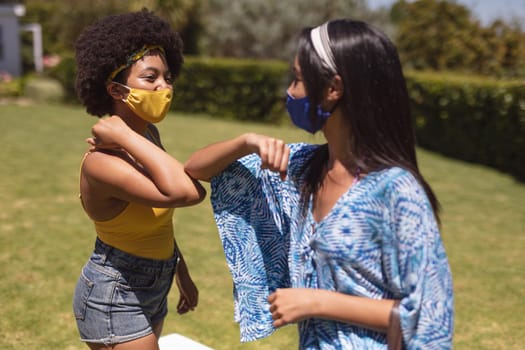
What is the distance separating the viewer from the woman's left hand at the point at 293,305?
1743 millimetres

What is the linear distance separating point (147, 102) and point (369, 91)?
3.03 ft

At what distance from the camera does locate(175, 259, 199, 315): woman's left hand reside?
109 inches

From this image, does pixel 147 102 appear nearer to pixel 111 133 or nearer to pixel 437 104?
pixel 111 133

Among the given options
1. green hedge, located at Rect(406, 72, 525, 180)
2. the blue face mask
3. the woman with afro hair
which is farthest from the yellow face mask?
green hedge, located at Rect(406, 72, 525, 180)

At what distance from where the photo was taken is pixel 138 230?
2334 mm

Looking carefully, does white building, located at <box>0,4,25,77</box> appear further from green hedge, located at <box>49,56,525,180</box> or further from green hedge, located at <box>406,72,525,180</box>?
green hedge, located at <box>406,72,525,180</box>

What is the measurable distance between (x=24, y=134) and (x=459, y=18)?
14.7 m

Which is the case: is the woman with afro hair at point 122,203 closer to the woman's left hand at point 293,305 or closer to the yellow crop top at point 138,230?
the yellow crop top at point 138,230

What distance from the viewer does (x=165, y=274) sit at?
248cm

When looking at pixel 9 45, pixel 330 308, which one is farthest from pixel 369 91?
pixel 9 45

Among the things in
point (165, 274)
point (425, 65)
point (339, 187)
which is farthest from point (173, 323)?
point (425, 65)

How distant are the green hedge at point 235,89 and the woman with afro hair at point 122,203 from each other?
53.7 feet

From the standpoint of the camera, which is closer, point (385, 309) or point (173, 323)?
point (385, 309)

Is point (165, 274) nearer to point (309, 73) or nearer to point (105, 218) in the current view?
point (105, 218)
